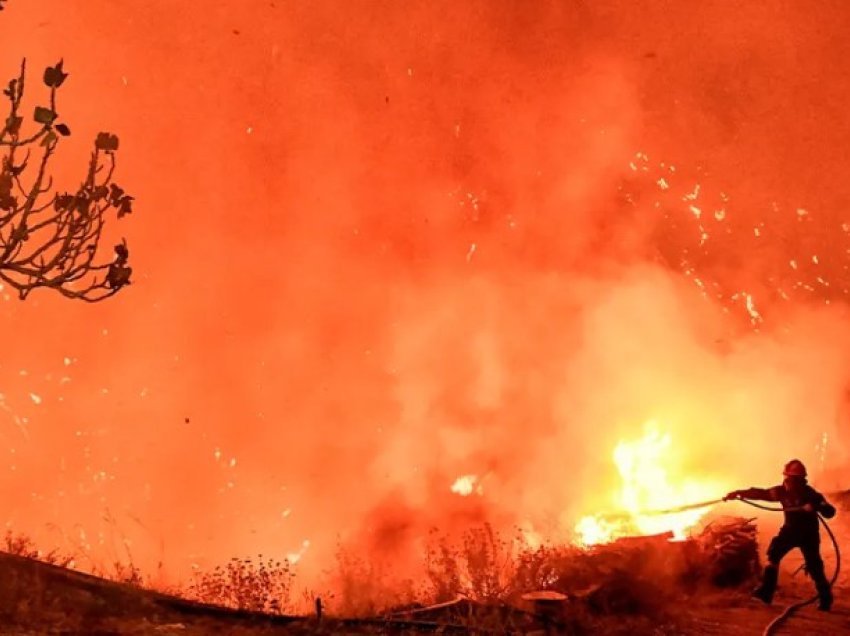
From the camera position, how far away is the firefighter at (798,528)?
7992mm

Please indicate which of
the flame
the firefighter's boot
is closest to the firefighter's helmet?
the firefighter's boot

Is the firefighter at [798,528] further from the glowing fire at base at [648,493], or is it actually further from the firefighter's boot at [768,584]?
the glowing fire at base at [648,493]

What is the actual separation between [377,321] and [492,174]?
156 inches

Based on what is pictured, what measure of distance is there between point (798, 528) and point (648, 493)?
401cm

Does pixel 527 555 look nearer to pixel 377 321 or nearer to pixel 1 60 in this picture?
pixel 377 321

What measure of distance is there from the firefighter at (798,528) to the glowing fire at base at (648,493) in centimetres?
205

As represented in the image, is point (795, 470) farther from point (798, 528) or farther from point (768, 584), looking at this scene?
point (768, 584)

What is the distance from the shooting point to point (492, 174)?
16.1m

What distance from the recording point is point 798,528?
Answer: 8.05 m

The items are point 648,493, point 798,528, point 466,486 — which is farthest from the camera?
point 466,486

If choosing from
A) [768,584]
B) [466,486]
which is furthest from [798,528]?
[466,486]

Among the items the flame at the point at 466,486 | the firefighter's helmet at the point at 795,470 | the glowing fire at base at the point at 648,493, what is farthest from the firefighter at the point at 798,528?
the flame at the point at 466,486

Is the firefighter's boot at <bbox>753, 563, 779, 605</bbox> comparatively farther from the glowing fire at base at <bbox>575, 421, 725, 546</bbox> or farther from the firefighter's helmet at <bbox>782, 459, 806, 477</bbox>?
the glowing fire at base at <bbox>575, 421, 725, 546</bbox>

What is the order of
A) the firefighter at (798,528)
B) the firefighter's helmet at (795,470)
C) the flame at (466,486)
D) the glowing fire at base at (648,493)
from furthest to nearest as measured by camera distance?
the flame at (466,486) < the glowing fire at base at (648,493) < the firefighter's helmet at (795,470) < the firefighter at (798,528)
